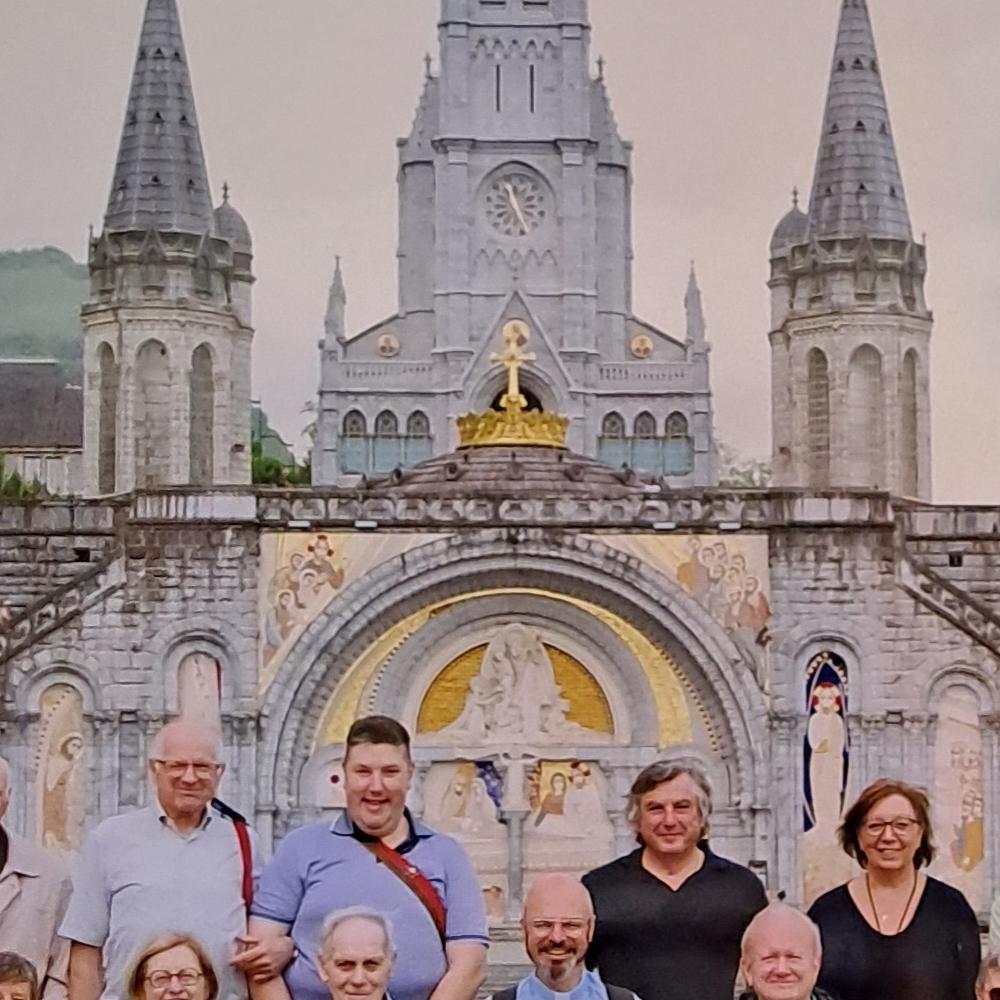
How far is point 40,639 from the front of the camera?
82.2ft

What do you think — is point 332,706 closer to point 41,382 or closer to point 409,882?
point 409,882

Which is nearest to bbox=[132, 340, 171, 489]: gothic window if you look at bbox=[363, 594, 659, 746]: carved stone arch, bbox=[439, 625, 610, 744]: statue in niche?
bbox=[363, 594, 659, 746]: carved stone arch

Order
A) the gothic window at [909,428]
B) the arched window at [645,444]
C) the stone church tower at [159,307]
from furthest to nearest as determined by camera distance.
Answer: the arched window at [645,444] → the gothic window at [909,428] → the stone church tower at [159,307]

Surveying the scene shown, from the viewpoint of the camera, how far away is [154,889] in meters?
8.42

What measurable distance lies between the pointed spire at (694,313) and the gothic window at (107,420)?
→ 22.4m

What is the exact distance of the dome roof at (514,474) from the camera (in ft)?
89.5

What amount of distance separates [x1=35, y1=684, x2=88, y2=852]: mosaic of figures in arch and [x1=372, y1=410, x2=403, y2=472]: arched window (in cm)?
3109

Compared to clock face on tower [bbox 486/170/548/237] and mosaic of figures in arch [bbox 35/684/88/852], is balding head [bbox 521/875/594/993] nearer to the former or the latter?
mosaic of figures in arch [bbox 35/684/88/852]

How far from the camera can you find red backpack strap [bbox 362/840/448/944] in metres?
8.24

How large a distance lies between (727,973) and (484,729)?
17.1 m

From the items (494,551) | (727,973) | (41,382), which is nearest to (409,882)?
(727,973)

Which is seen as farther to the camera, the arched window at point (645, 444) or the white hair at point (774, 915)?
the arched window at point (645, 444)

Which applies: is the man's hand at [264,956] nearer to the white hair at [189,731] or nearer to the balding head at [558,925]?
the white hair at [189,731]

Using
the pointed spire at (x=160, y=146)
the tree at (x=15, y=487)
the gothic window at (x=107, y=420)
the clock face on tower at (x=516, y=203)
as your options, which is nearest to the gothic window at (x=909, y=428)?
the pointed spire at (x=160, y=146)
